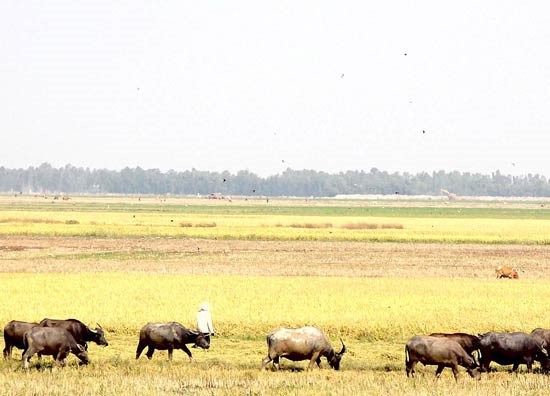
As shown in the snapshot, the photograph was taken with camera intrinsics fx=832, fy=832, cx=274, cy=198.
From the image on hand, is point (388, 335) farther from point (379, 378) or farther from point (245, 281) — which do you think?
point (245, 281)

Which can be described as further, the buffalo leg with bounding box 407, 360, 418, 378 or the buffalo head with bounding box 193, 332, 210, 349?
the buffalo head with bounding box 193, 332, 210, 349

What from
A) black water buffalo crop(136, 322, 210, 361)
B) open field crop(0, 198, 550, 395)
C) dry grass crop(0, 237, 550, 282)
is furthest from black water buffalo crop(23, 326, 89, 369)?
dry grass crop(0, 237, 550, 282)

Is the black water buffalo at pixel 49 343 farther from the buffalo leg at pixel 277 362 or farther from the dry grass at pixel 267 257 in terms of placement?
the dry grass at pixel 267 257

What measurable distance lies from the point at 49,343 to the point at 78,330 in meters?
1.99

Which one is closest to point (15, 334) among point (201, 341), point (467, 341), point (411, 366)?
point (201, 341)

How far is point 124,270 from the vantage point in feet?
133

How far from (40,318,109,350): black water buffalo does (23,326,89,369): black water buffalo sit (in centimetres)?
125

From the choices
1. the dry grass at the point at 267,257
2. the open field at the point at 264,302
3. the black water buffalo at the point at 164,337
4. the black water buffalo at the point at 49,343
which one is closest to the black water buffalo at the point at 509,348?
the open field at the point at 264,302

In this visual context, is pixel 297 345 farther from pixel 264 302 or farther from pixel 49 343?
pixel 264 302

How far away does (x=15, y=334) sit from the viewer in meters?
19.5

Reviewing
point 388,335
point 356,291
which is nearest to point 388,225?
point 356,291

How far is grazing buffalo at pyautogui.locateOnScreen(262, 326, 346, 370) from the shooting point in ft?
59.8

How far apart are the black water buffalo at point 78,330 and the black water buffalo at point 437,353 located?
25.4 ft

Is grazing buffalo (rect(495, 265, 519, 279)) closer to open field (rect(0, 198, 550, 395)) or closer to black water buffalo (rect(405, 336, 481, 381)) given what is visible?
open field (rect(0, 198, 550, 395))
